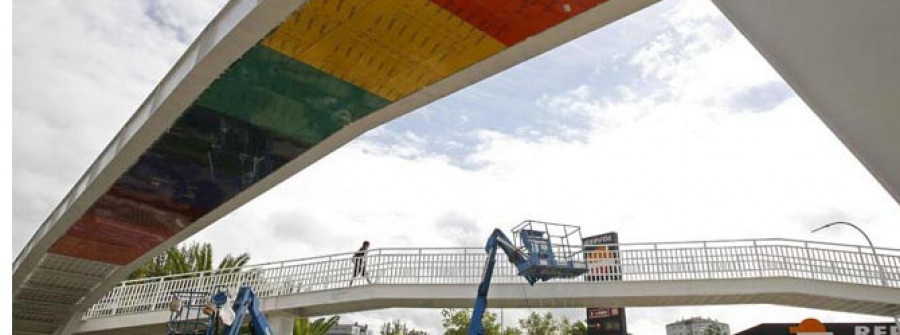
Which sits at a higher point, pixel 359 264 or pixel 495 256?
pixel 359 264

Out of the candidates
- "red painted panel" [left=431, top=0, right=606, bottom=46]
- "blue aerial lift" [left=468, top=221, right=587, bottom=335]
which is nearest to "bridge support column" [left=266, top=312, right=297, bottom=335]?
"blue aerial lift" [left=468, top=221, right=587, bottom=335]

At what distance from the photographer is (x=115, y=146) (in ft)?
44.3

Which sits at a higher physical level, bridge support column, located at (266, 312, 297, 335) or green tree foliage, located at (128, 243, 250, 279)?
green tree foliage, located at (128, 243, 250, 279)

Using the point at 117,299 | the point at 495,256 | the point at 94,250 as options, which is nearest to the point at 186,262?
the point at 117,299

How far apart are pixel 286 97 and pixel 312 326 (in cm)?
2531

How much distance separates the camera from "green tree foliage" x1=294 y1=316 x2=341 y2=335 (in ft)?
100

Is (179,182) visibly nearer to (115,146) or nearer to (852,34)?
(115,146)

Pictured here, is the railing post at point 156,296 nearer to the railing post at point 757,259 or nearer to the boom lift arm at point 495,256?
the boom lift arm at point 495,256

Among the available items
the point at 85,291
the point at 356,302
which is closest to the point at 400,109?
the point at 356,302

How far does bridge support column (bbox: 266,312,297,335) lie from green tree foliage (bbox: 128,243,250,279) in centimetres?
1192

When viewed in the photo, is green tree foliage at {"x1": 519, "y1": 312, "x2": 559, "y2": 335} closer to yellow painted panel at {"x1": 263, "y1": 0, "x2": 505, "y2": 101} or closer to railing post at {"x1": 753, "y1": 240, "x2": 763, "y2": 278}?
railing post at {"x1": 753, "y1": 240, "x2": 763, "y2": 278}

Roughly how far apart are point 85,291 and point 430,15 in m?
21.6

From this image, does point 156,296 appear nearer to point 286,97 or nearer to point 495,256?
point 495,256

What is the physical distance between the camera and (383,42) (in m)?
8.88
